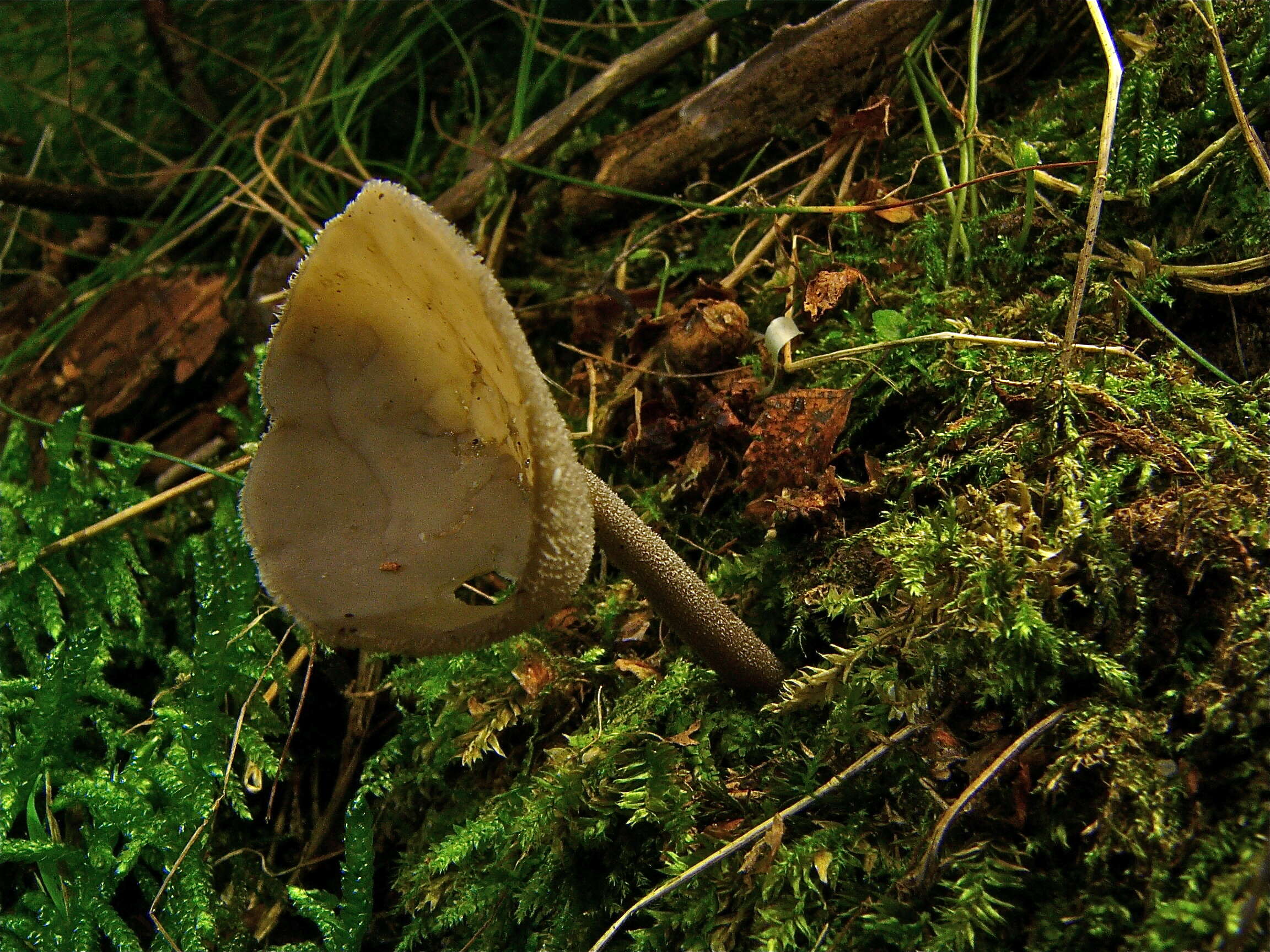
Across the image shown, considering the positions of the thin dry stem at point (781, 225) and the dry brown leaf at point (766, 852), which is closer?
the dry brown leaf at point (766, 852)

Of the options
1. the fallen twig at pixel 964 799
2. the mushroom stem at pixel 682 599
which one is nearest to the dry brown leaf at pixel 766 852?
the fallen twig at pixel 964 799

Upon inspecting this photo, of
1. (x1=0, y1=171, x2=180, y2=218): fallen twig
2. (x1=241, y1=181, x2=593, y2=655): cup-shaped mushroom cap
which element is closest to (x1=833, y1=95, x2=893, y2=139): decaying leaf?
(x1=241, y1=181, x2=593, y2=655): cup-shaped mushroom cap

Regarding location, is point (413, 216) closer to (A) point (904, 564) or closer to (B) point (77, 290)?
(A) point (904, 564)

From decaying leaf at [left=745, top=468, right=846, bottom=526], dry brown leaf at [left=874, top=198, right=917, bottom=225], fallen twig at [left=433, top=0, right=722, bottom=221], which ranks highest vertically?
fallen twig at [left=433, top=0, right=722, bottom=221]

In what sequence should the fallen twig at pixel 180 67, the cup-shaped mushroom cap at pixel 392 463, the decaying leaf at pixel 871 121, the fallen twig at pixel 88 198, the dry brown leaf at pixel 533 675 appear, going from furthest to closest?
the fallen twig at pixel 180 67 < the fallen twig at pixel 88 198 < the decaying leaf at pixel 871 121 < the dry brown leaf at pixel 533 675 < the cup-shaped mushroom cap at pixel 392 463

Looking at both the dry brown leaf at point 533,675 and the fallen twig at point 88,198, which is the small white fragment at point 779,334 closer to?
the dry brown leaf at point 533,675

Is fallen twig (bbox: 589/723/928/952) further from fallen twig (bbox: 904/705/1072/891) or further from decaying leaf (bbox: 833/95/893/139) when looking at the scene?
decaying leaf (bbox: 833/95/893/139)

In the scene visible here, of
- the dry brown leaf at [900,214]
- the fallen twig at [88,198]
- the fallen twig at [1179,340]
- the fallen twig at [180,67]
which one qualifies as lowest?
the fallen twig at [1179,340]
